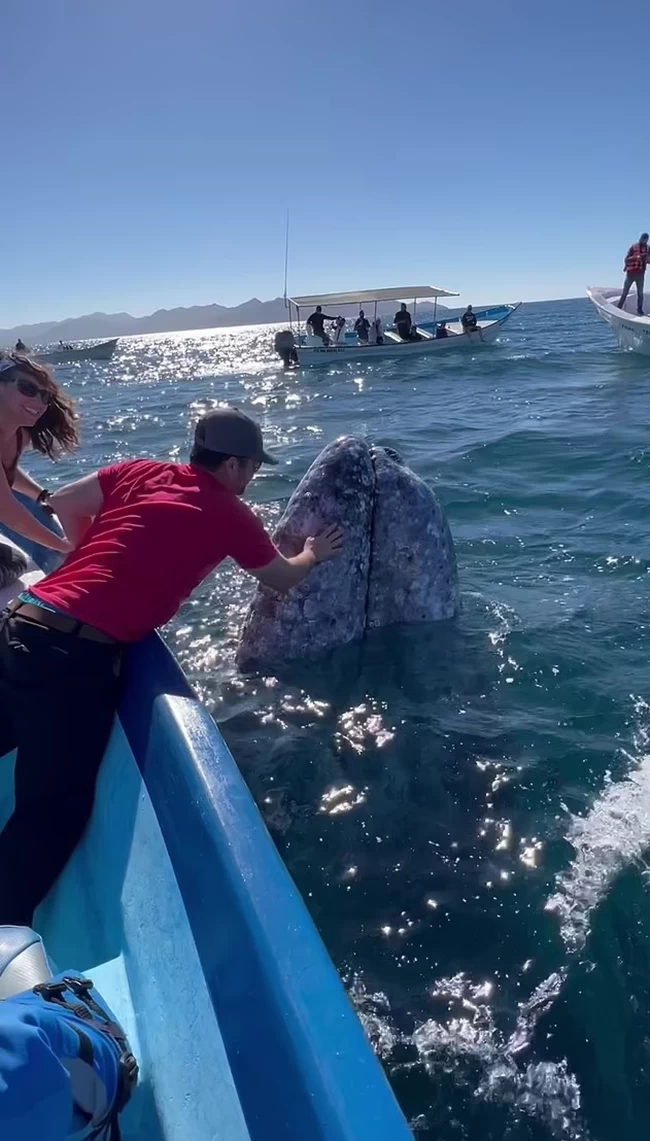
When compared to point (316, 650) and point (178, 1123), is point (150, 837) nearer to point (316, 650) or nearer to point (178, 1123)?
point (178, 1123)

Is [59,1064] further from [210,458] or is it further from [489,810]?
[489,810]

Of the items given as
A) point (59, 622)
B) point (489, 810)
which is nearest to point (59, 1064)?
point (59, 622)

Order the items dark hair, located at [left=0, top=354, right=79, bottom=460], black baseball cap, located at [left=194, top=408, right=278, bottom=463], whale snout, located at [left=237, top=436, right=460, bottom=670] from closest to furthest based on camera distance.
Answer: black baseball cap, located at [left=194, top=408, right=278, bottom=463] → dark hair, located at [left=0, top=354, right=79, bottom=460] → whale snout, located at [left=237, top=436, right=460, bottom=670]

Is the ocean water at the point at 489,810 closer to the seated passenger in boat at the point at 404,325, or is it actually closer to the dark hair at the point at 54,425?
the dark hair at the point at 54,425

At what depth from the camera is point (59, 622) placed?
9.77 ft

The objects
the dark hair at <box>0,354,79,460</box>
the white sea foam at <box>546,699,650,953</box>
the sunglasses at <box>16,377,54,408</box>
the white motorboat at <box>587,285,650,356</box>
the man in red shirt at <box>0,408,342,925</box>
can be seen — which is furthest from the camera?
the white motorboat at <box>587,285,650,356</box>

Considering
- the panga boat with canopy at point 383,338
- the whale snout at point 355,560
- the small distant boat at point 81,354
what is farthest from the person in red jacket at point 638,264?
the small distant boat at point 81,354

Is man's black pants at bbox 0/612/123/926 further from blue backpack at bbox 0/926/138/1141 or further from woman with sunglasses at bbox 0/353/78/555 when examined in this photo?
woman with sunglasses at bbox 0/353/78/555

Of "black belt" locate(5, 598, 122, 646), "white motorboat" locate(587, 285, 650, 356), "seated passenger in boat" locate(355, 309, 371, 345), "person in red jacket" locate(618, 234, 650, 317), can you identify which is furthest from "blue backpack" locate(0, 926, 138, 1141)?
"seated passenger in boat" locate(355, 309, 371, 345)

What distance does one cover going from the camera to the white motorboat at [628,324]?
23.0 m

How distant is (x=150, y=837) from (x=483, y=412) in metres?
15.6

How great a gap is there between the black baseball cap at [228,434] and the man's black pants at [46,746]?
969 millimetres

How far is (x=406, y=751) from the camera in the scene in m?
4.67

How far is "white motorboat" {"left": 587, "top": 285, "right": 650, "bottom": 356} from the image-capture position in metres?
23.0
